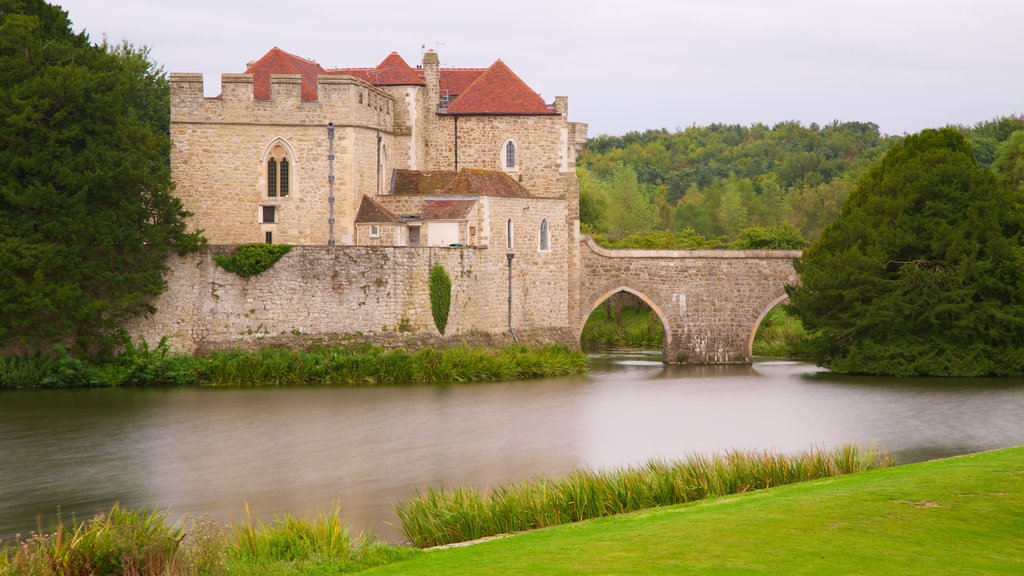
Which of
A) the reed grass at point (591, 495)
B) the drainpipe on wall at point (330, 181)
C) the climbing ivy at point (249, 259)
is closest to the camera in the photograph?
the reed grass at point (591, 495)

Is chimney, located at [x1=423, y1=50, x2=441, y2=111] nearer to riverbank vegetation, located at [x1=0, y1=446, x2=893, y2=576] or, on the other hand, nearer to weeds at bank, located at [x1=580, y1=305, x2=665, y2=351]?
weeds at bank, located at [x1=580, y1=305, x2=665, y2=351]

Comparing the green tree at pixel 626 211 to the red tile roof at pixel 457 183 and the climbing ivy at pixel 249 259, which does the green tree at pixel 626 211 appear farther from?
Result: the climbing ivy at pixel 249 259

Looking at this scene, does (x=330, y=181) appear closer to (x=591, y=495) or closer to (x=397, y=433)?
(x=397, y=433)

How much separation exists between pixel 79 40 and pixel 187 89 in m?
3.39

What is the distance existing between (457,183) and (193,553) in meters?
26.0

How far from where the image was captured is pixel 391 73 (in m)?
41.5

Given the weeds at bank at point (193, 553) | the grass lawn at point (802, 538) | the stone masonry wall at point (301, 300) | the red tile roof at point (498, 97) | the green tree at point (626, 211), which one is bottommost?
the weeds at bank at point (193, 553)

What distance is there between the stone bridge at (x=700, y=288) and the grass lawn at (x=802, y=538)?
25128mm

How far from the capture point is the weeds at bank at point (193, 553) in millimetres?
12273

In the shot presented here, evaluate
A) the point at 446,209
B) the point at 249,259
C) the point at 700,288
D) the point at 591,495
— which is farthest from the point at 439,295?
the point at 591,495

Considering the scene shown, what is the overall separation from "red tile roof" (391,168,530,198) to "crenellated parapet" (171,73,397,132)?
9.27 feet

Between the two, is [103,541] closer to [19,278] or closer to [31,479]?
[31,479]

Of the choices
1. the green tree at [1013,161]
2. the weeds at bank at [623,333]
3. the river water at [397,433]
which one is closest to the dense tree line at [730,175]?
the weeds at bank at [623,333]

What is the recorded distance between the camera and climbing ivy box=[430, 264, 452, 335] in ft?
118
